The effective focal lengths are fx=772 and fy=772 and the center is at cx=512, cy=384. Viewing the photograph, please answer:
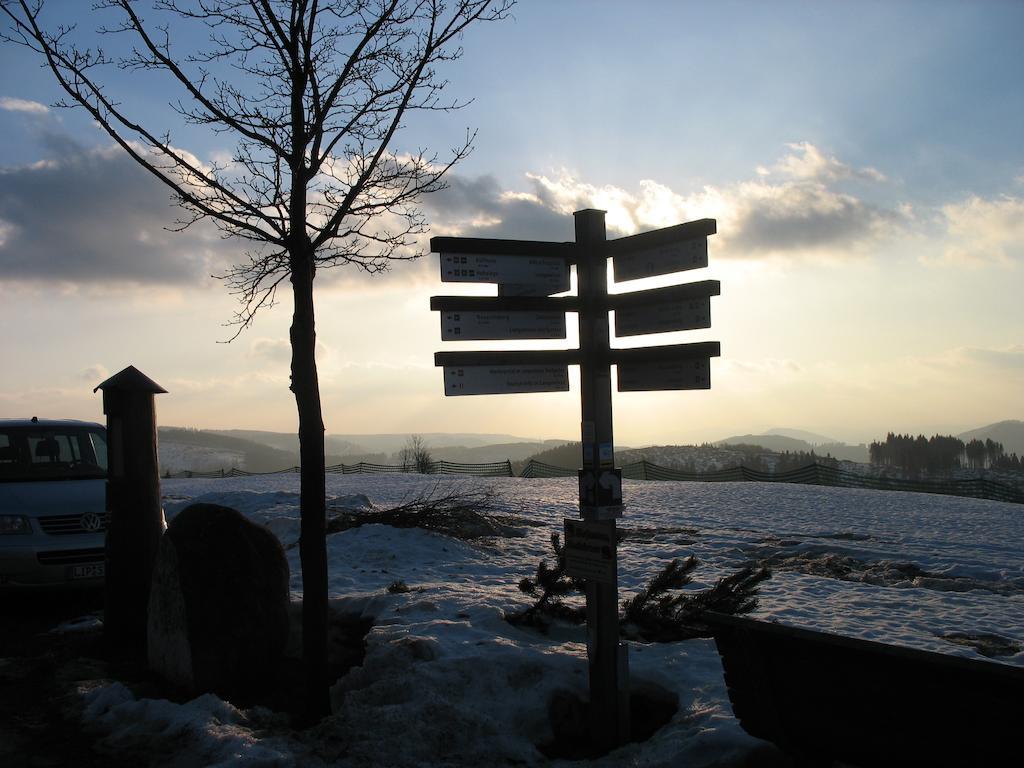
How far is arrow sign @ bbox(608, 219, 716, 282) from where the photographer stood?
486cm

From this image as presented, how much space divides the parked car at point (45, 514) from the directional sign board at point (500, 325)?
4852mm

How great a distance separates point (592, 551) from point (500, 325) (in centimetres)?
158

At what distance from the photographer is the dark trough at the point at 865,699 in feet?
10.3

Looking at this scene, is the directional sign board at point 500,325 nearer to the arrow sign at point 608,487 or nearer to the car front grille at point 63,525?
the arrow sign at point 608,487

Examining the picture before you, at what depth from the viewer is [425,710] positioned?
4.96 m

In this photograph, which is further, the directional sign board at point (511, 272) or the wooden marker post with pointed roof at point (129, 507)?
the wooden marker post with pointed roof at point (129, 507)

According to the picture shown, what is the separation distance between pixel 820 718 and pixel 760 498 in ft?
52.8

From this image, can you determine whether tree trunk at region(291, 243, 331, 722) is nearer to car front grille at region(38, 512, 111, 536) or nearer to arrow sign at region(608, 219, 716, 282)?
arrow sign at region(608, 219, 716, 282)

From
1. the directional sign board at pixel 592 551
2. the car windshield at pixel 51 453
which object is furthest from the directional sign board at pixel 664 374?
the car windshield at pixel 51 453

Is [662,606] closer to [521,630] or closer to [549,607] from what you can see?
[549,607]

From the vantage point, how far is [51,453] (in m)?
9.79

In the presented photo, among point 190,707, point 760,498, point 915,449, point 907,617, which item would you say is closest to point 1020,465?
point 915,449

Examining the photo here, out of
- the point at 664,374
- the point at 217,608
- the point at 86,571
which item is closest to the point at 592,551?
the point at 664,374

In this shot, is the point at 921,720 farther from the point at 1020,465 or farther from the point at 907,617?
the point at 1020,465
